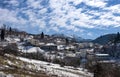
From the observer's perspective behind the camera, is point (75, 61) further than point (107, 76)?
Yes

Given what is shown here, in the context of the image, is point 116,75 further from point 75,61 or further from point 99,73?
point 75,61

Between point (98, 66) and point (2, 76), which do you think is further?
point (98, 66)

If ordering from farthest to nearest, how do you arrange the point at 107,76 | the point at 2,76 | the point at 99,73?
the point at 99,73, the point at 107,76, the point at 2,76

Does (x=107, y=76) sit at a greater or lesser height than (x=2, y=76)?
lesser

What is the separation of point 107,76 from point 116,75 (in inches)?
87.5

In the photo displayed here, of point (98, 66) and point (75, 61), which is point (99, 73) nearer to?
point (98, 66)

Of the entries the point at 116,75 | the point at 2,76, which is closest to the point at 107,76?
the point at 116,75

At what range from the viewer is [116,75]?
202 feet

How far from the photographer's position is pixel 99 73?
65188mm

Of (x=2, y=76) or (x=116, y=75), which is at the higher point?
(x=2, y=76)

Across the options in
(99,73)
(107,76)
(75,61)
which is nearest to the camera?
(107,76)

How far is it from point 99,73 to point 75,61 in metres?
107

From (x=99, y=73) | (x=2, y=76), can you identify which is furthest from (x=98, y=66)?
(x=2, y=76)

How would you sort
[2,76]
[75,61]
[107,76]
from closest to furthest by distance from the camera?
1. [2,76]
2. [107,76]
3. [75,61]
